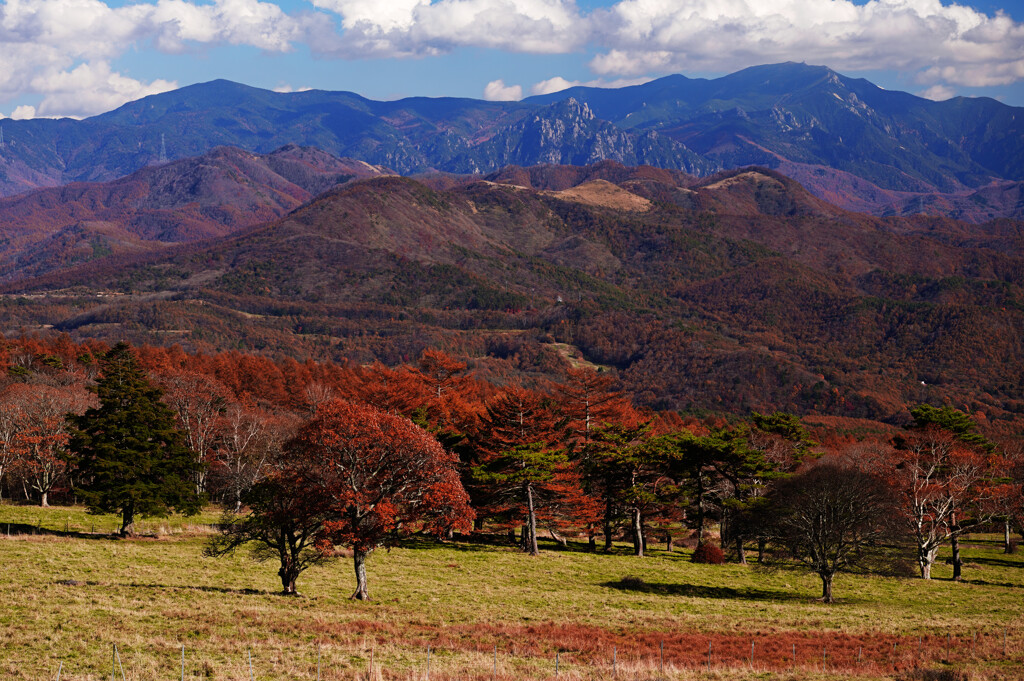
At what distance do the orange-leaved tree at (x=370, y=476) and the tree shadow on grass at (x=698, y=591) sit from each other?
46.3 ft

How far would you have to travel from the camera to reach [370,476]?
132ft

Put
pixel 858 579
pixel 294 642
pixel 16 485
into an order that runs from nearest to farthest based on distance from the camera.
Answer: pixel 294 642, pixel 858 579, pixel 16 485

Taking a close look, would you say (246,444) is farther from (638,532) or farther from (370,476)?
(370,476)

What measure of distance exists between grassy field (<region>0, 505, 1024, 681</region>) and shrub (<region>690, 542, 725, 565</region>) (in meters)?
3.91

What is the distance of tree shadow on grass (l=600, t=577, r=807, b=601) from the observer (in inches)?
1965

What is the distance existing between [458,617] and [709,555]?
30.2 metres

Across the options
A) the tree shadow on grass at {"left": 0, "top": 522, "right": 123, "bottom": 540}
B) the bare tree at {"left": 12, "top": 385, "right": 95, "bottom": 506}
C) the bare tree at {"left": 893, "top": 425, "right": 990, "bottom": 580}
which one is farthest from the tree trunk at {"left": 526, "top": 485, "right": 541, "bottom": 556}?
the bare tree at {"left": 12, "top": 385, "right": 95, "bottom": 506}

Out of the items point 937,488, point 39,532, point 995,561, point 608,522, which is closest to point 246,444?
point 39,532

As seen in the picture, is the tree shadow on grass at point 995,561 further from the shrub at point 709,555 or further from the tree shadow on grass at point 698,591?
the tree shadow on grass at point 698,591

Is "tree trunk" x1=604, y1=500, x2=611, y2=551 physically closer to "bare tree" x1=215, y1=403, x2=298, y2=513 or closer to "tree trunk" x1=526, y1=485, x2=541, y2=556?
"tree trunk" x1=526, y1=485, x2=541, y2=556

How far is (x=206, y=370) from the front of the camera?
11844 centimetres

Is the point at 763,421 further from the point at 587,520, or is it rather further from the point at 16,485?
the point at 16,485

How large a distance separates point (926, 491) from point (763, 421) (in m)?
24.9

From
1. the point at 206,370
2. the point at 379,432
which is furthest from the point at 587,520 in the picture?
the point at 206,370
